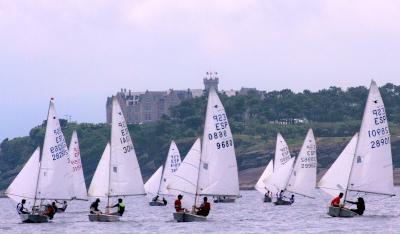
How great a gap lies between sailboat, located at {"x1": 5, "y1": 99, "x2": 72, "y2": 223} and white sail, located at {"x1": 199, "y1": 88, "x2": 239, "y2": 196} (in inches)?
423

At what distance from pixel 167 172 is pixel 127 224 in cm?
4286

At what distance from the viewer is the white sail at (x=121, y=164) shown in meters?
80.1

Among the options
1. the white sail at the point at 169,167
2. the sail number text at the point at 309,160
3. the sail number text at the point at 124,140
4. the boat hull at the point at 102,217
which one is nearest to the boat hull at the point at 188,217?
the boat hull at the point at 102,217

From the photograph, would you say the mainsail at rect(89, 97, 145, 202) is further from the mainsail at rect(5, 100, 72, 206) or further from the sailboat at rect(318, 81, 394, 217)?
the sailboat at rect(318, 81, 394, 217)

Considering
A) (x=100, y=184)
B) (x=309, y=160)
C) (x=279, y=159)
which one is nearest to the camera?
(x=100, y=184)

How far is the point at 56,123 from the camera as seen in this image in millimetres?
84562

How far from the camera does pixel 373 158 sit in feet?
254

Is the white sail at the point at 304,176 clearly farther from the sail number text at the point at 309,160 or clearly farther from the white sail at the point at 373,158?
the white sail at the point at 373,158

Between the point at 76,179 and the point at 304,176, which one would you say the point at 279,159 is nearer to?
the point at 304,176

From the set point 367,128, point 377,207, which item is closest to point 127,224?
point 367,128

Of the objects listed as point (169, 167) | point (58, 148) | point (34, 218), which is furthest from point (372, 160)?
point (169, 167)

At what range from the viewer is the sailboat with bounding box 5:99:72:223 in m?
81.8

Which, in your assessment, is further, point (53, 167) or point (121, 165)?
point (53, 167)

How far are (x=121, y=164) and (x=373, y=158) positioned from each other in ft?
48.7
